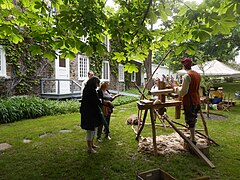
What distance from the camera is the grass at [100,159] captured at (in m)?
3.73

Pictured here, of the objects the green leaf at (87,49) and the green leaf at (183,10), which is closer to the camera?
the green leaf at (87,49)

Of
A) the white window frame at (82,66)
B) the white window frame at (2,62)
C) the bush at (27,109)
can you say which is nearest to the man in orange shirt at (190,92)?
the bush at (27,109)

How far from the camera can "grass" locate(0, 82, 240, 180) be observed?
147 inches

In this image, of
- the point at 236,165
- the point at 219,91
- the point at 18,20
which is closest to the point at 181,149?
the point at 236,165

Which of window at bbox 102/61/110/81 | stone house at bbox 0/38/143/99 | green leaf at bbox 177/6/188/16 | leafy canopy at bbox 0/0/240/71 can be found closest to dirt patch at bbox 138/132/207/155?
leafy canopy at bbox 0/0/240/71

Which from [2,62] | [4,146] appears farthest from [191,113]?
[2,62]

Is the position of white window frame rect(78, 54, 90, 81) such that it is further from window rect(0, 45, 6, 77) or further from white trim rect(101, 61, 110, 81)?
window rect(0, 45, 6, 77)

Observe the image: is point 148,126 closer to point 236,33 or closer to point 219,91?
point 219,91

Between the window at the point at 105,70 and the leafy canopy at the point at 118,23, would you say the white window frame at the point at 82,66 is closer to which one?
the window at the point at 105,70

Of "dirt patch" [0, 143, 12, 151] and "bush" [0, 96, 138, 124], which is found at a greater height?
"bush" [0, 96, 138, 124]

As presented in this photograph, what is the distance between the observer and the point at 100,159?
439 centimetres

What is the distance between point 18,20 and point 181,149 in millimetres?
4870

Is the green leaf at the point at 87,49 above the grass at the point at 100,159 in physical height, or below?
above

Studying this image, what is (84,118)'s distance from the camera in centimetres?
463
